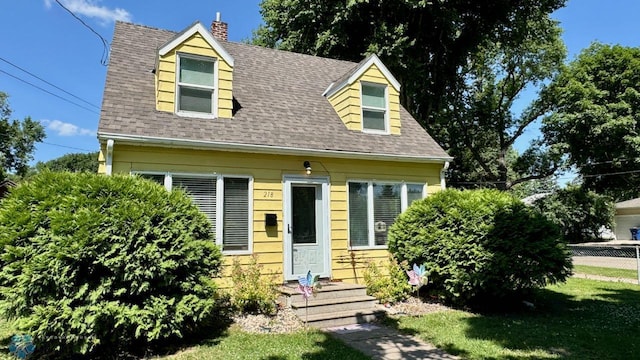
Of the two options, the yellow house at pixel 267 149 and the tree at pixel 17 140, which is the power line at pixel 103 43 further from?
the tree at pixel 17 140

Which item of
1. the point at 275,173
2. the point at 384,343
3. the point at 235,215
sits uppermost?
the point at 275,173

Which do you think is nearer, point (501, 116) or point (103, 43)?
point (103, 43)

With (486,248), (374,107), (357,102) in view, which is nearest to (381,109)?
(374,107)

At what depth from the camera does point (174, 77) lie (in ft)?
26.3

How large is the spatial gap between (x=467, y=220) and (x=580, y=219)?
2876cm

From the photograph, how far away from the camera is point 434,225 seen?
7965mm

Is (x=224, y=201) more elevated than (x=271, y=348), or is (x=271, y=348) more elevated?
(x=224, y=201)

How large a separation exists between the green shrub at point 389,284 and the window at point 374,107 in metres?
3.71

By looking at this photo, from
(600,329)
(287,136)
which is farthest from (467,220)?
(287,136)

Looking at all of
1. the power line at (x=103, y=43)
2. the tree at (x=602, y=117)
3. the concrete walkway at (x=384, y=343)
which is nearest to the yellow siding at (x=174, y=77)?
the power line at (x=103, y=43)

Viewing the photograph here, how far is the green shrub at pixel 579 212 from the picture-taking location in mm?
29453

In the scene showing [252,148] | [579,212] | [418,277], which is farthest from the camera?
[579,212]

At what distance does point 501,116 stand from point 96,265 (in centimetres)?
2888

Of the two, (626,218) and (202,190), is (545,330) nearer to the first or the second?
(202,190)
